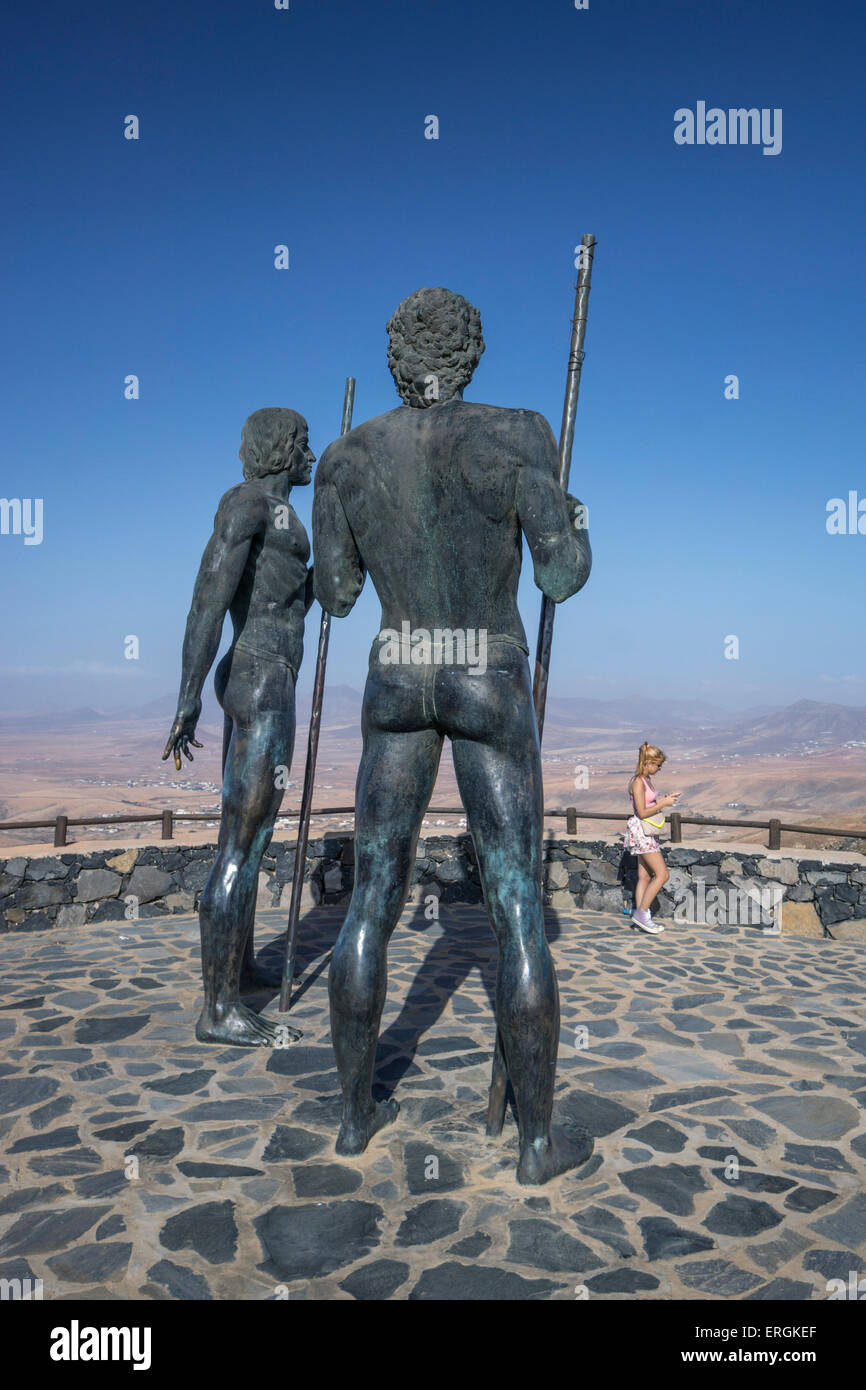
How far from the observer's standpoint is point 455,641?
2.65m

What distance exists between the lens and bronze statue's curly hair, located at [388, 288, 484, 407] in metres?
2.66

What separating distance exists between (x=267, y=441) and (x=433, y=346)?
164 cm

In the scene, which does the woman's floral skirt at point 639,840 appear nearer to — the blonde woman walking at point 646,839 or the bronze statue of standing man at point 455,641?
the blonde woman walking at point 646,839

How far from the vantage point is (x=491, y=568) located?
2598mm

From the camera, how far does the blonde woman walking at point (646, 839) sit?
668 cm

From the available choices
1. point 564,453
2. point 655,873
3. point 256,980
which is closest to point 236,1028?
point 256,980

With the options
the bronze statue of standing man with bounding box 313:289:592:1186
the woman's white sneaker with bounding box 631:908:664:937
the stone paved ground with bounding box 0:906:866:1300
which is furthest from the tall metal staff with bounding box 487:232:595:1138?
the woman's white sneaker with bounding box 631:908:664:937

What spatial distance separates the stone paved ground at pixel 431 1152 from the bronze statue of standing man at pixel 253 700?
0.41 meters

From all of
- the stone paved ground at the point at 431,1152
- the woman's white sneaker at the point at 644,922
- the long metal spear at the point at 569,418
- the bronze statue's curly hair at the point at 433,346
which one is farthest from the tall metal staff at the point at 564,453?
the woman's white sneaker at the point at 644,922

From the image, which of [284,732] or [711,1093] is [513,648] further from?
[711,1093]

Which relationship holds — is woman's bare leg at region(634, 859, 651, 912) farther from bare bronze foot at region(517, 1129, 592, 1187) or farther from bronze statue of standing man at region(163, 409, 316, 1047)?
bare bronze foot at region(517, 1129, 592, 1187)

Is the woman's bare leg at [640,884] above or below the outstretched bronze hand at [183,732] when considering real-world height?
below

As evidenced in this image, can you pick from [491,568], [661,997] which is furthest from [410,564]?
[661,997]

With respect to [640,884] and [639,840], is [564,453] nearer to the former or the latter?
[639,840]
